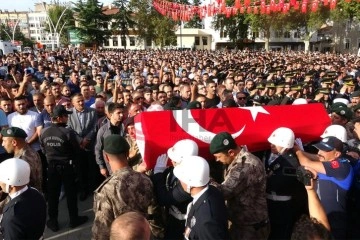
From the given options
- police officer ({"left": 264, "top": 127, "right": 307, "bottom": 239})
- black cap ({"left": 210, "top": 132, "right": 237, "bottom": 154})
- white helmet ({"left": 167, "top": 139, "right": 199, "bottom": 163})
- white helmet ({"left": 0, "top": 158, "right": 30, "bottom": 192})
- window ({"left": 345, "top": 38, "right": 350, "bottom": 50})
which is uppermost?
window ({"left": 345, "top": 38, "right": 350, "bottom": 50})

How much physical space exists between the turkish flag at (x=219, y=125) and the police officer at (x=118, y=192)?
0.62 m

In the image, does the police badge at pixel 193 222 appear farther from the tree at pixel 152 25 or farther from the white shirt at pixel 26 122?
the tree at pixel 152 25

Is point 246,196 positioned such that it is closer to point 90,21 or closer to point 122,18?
point 90,21

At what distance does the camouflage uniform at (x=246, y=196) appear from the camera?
2.99m

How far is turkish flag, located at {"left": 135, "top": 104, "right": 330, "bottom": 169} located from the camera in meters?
3.71

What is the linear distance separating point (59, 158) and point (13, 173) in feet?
6.32

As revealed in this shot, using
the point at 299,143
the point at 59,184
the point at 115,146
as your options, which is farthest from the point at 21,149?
the point at 299,143

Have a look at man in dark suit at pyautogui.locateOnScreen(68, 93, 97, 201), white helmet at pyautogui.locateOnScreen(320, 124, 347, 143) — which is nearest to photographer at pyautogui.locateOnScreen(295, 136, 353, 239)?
white helmet at pyautogui.locateOnScreen(320, 124, 347, 143)

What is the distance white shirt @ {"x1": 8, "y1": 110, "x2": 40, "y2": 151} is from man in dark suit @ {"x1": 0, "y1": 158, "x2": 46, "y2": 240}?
2.88 meters

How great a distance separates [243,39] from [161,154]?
2481 inches

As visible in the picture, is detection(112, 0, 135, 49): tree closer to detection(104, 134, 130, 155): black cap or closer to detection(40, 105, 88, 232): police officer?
detection(40, 105, 88, 232): police officer

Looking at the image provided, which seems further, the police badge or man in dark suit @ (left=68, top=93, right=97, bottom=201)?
man in dark suit @ (left=68, top=93, right=97, bottom=201)

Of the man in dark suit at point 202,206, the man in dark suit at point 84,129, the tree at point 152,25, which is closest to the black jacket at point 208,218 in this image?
the man in dark suit at point 202,206

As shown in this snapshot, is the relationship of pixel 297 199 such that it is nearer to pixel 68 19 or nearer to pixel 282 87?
pixel 282 87
